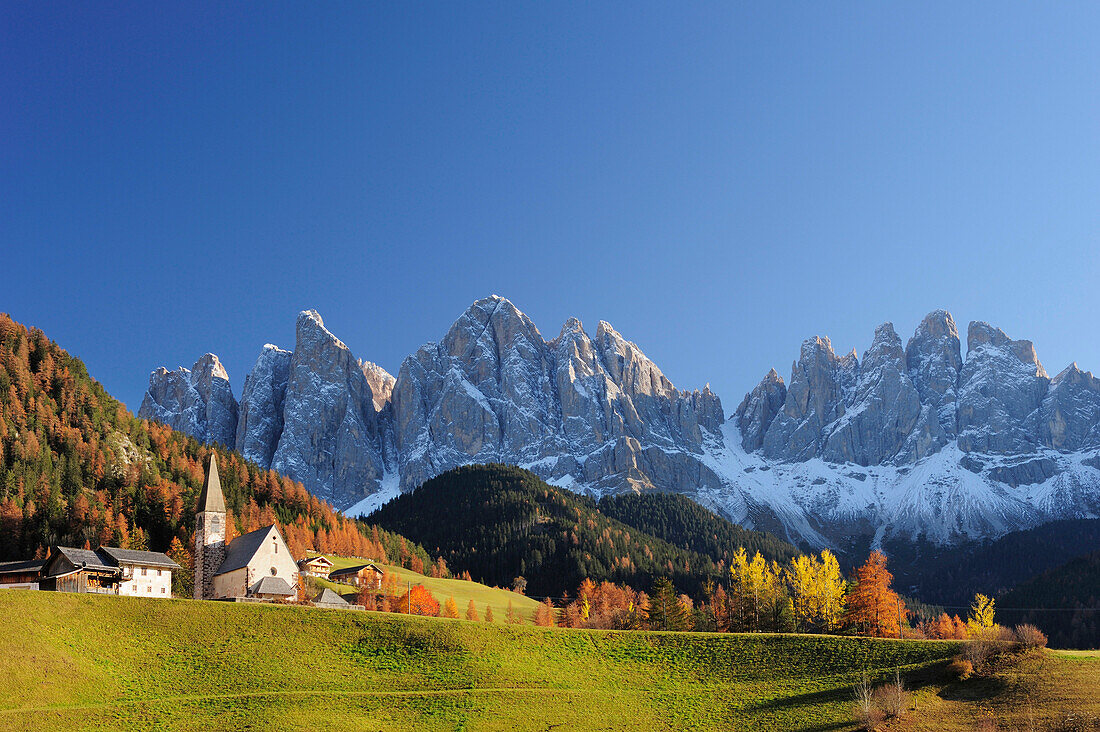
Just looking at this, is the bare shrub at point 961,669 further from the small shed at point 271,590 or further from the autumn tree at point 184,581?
the autumn tree at point 184,581

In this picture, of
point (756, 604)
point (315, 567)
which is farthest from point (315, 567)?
point (756, 604)

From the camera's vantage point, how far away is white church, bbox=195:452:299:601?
8994 centimetres

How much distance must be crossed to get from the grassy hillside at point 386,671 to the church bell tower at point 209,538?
19235 mm

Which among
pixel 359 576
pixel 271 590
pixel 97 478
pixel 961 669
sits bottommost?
pixel 961 669

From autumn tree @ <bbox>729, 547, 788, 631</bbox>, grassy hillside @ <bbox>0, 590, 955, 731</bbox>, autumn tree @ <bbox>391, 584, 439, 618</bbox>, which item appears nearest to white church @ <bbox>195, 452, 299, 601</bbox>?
grassy hillside @ <bbox>0, 590, 955, 731</bbox>

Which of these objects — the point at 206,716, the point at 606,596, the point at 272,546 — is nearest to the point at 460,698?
the point at 206,716

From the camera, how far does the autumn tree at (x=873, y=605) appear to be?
103000 mm

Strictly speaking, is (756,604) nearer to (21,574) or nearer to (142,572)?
(142,572)

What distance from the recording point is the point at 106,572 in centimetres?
8762

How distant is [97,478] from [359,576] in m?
41.0

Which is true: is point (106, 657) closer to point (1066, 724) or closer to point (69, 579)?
point (69, 579)

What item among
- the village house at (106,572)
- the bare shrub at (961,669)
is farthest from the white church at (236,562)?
the bare shrub at (961,669)

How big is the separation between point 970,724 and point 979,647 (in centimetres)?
1331

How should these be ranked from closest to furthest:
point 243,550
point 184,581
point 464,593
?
point 243,550, point 184,581, point 464,593
